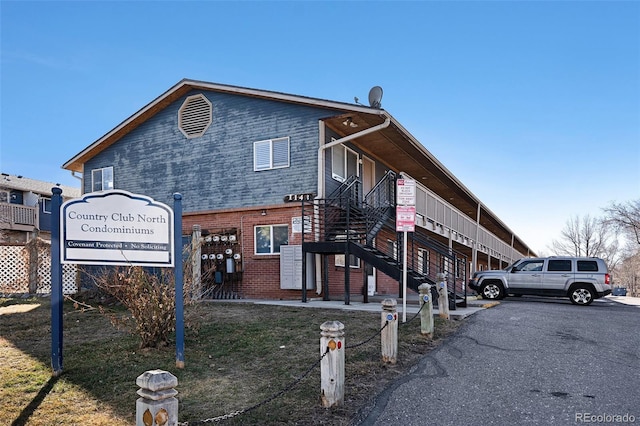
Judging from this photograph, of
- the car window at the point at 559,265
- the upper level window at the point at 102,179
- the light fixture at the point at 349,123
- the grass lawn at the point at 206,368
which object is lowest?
the grass lawn at the point at 206,368

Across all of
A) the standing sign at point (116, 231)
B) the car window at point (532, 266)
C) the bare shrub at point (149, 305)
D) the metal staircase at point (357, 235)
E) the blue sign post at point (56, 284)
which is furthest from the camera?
the car window at point (532, 266)

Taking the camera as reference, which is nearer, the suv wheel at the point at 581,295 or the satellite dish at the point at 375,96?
the satellite dish at the point at 375,96

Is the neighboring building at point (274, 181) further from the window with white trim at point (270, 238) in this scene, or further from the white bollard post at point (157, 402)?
the white bollard post at point (157, 402)

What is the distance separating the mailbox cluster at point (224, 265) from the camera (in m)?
16.1

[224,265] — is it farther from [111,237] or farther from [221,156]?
[111,237]

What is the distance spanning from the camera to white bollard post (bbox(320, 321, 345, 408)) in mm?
→ 5223

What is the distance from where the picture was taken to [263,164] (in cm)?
1627

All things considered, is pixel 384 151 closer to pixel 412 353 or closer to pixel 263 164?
pixel 263 164

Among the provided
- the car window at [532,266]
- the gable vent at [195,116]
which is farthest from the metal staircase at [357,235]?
the gable vent at [195,116]

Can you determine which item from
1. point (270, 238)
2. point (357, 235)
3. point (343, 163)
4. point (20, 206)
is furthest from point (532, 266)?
point (20, 206)

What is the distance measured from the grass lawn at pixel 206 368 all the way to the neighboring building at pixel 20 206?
21422 mm

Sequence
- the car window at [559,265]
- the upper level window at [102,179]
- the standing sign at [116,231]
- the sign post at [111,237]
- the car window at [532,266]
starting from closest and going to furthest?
the sign post at [111,237], the standing sign at [116,231], the car window at [559,265], the car window at [532,266], the upper level window at [102,179]

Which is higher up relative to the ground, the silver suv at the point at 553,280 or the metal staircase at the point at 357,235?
the metal staircase at the point at 357,235

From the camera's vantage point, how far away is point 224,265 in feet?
53.5
